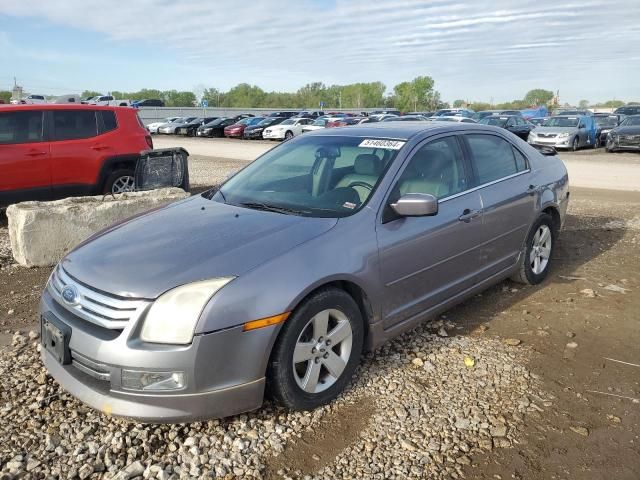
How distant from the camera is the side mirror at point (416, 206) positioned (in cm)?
340

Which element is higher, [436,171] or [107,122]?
[107,122]

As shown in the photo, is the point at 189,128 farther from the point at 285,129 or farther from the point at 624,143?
the point at 624,143

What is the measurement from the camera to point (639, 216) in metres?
8.66

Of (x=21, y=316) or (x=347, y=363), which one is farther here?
(x=21, y=316)

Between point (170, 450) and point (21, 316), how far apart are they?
257 centimetres

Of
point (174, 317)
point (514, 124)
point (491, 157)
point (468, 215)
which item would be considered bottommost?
point (174, 317)

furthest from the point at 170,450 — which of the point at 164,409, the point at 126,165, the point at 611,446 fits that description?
the point at 126,165

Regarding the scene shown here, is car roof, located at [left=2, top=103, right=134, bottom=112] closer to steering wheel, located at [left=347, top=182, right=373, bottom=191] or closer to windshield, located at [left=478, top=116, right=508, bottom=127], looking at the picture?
steering wheel, located at [left=347, top=182, right=373, bottom=191]

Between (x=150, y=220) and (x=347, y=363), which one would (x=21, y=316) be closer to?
(x=150, y=220)

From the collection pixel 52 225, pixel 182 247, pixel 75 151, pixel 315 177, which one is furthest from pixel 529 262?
pixel 75 151

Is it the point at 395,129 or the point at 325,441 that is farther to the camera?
the point at 395,129

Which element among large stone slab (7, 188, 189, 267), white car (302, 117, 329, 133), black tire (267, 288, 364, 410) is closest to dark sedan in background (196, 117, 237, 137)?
white car (302, 117, 329, 133)

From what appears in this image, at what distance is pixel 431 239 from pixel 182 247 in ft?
5.54

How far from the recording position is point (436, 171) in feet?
13.3
